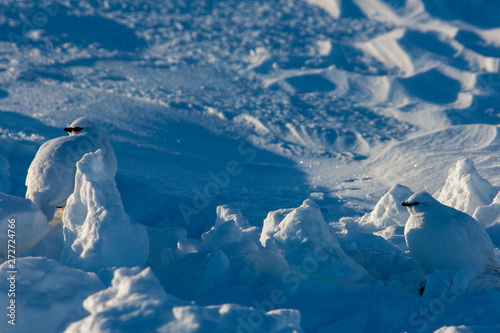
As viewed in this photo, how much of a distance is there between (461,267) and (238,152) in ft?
23.4

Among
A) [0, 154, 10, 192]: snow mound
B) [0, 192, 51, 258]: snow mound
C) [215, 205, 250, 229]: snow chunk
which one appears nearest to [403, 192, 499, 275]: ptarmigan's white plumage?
[215, 205, 250, 229]: snow chunk

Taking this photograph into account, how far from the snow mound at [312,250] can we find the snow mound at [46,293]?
52.7 inches

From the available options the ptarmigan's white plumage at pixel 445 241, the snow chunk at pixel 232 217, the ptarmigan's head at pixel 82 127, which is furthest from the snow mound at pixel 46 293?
the ptarmigan's head at pixel 82 127

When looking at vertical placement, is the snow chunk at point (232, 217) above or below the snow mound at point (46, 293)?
below

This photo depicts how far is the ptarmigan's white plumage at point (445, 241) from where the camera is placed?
13.2 feet

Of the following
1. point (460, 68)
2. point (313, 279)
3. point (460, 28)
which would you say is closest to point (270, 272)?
point (313, 279)

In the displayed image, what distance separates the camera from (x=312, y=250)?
394 cm

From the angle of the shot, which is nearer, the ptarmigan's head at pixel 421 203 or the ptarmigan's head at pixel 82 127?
the ptarmigan's head at pixel 421 203

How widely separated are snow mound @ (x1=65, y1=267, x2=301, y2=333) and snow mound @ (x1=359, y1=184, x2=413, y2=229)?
3.76 metres

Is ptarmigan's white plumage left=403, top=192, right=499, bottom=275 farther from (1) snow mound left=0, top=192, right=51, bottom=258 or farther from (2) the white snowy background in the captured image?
(1) snow mound left=0, top=192, right=51, bottom=258

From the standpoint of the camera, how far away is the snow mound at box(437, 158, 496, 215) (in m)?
6.34

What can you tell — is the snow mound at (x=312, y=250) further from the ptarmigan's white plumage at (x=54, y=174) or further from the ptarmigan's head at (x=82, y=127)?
the ptarmigan's head at (x=82, y=127)

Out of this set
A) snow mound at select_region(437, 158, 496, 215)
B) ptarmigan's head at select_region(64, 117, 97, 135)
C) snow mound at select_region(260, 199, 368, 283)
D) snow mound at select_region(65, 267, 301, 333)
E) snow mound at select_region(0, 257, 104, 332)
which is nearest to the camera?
snow mound at select_region(65, 267, 301, 333)

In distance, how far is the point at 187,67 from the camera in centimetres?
1434
